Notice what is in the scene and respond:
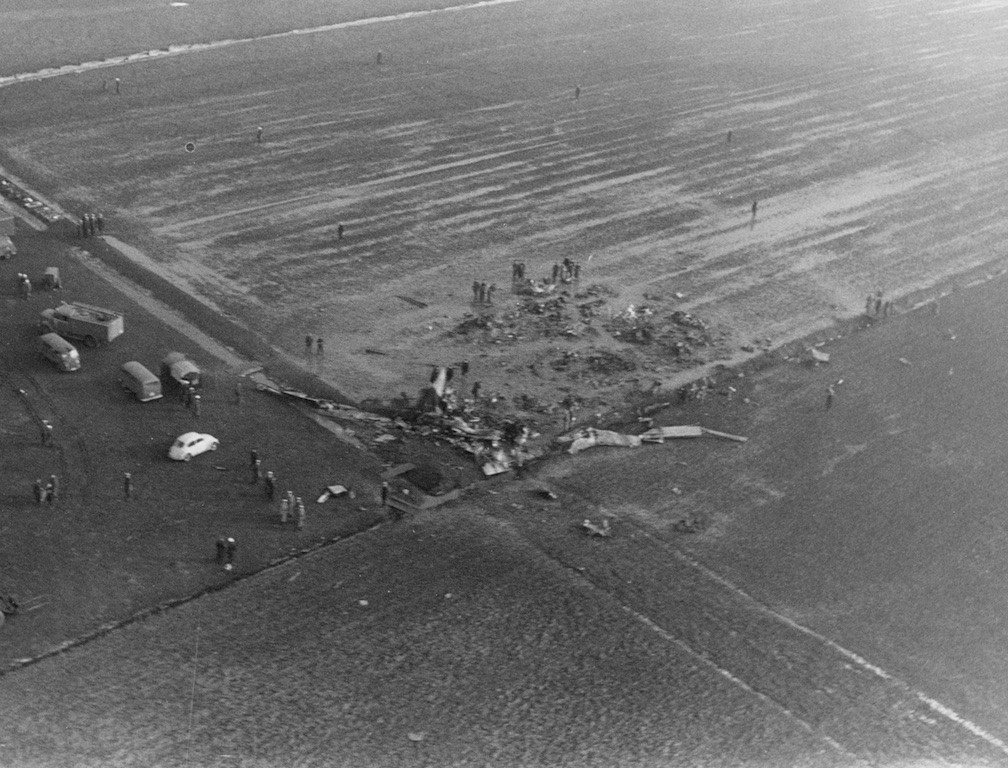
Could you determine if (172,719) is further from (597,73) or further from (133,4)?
(133,4)

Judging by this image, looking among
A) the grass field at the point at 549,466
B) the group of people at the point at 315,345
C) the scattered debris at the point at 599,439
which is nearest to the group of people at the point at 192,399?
the grass field at the point at 549,466

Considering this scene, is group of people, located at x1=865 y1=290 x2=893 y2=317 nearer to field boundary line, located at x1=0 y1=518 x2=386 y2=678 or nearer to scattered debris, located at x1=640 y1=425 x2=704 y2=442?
scattered debris, located at x1=640 y1=425 x2=704 y2=442

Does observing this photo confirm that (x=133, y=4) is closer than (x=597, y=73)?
No

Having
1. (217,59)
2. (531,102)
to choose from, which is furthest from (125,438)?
(217,59)

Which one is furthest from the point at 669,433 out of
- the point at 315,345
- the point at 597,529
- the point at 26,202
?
the point at 26,202

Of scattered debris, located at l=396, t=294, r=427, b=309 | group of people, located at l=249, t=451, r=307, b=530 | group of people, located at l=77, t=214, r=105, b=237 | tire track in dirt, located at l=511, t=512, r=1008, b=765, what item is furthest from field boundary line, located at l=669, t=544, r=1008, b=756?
group of people, located at l=77, t=214, r=105, b=237

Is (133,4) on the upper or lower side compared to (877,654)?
upper
